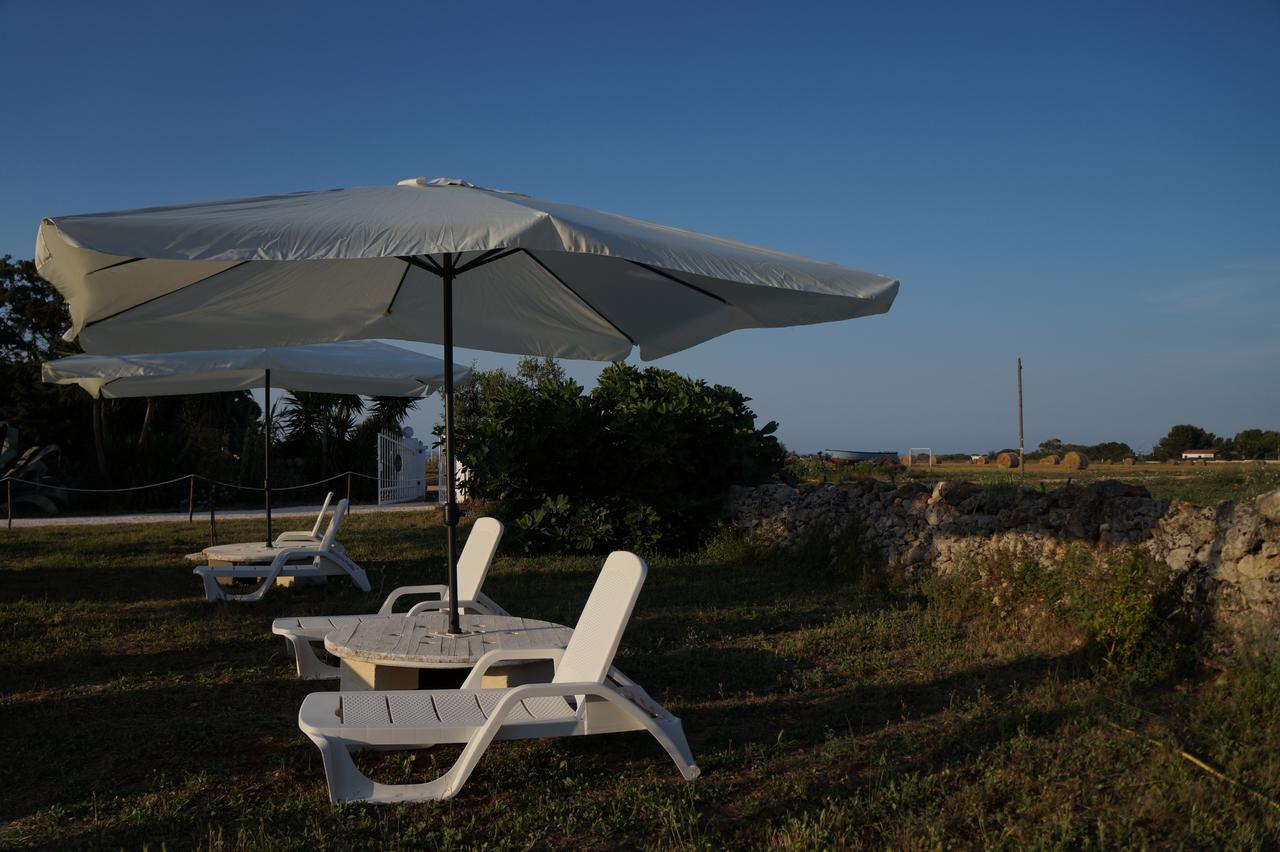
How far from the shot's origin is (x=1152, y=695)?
4820 mm

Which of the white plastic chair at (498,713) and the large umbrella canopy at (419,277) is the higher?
the large umbrella canopy at (419,277)

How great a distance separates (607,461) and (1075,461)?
19385 mm

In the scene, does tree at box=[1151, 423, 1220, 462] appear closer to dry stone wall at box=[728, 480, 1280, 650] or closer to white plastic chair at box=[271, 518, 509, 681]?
dry stone wall at box=[728, 480, 1280, 650]

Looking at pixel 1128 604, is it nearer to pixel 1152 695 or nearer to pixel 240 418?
pixel 1152 695

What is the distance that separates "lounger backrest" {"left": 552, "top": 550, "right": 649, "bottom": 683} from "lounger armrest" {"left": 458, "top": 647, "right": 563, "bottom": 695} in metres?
0.12

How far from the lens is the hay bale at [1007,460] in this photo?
29953mm

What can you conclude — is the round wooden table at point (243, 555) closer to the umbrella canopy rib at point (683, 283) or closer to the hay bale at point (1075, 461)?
the umbrella canopy rib at point (683, 283)

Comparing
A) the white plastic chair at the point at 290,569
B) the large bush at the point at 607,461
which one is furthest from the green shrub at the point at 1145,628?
the white plastic chair at the point at 290,569

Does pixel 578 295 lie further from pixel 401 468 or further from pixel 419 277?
pixel 401 468

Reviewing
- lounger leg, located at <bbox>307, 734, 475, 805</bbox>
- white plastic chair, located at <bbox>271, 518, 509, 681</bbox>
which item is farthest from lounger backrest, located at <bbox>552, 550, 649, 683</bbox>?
white plastic chair, located at <bbox>271, 518, 509, 681</bbox>

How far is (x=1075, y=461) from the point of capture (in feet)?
85.6

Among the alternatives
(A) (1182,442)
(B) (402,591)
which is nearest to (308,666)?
(B) (402,591)

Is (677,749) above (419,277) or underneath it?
underneath

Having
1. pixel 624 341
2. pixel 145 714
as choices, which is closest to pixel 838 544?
pixel 624 341
